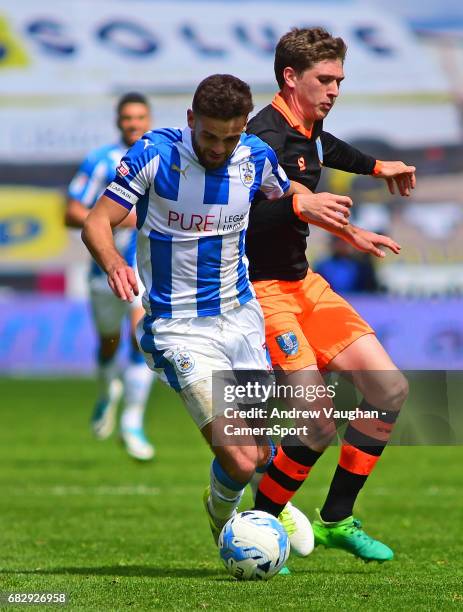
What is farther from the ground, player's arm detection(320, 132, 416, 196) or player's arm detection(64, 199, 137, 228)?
player's arm detection(320, 132, 416, 196)

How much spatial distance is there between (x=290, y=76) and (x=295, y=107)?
0.16 meters

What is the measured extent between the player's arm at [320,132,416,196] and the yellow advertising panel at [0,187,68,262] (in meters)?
21.0

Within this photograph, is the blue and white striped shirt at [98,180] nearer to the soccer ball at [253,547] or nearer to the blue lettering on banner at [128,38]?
the soccer ball at [253,547]

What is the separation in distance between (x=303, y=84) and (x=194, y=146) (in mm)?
894

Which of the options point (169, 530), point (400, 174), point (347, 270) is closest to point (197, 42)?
point (347, 270)

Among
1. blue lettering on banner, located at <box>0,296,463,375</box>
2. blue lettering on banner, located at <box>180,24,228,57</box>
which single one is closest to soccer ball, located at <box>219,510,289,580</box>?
blue lettering on banner, located at <box>0,296,463,375</box>

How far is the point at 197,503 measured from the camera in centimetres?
941

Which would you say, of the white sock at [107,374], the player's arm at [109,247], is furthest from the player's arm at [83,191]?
the player's arm at [109,247]

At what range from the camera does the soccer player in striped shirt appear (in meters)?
5.72

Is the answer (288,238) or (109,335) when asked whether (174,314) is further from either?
(109,335)

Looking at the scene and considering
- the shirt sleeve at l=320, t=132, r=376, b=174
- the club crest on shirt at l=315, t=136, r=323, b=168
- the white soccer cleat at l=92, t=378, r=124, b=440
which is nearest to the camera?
the club crest on shirt at l=315, t=136, r=323, b=168

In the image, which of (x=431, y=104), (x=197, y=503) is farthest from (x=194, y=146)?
(x=431, y=104)

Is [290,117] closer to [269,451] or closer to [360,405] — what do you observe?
[360,405]

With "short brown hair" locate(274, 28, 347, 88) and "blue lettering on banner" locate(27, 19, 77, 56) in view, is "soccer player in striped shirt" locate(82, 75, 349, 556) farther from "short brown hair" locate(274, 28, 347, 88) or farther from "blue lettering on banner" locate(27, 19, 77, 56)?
"blue lettering on banner" locate(27, 19, 77, 56)
